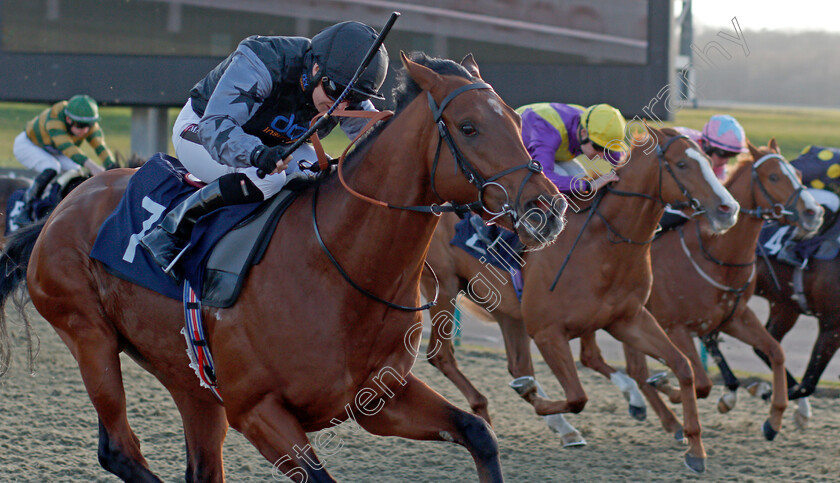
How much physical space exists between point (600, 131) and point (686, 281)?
1.34 metres

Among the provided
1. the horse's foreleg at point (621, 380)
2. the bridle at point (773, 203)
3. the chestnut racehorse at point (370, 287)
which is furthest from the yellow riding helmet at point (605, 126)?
the chestnut racehorse at point (370, 287)

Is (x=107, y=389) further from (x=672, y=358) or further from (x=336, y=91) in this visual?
(x=672, y=358)

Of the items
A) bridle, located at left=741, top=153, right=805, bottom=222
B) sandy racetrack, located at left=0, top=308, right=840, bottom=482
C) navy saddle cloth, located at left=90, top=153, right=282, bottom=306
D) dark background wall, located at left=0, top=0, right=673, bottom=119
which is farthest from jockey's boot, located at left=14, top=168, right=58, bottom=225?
bridle, located at left=741, top=153, right=805, bottom=222

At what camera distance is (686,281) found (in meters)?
5.52

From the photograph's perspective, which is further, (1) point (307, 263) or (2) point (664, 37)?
(2) point (664, 37)

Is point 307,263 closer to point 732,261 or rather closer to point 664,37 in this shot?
point 732,261

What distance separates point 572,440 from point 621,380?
581mm

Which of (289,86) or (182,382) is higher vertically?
(289,86)

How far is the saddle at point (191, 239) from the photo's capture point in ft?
9.15

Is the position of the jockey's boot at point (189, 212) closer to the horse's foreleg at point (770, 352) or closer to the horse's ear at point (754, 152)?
the horse's foreleg at point (770, 352)

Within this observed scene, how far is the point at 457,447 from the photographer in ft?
15.5

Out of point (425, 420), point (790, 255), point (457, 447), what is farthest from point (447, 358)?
point (425, 420)

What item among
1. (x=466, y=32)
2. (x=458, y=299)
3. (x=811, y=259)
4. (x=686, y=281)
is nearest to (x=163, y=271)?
(x=458, y=299)

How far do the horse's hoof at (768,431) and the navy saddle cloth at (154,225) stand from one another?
3437 millimetres
